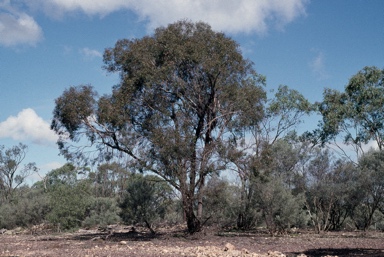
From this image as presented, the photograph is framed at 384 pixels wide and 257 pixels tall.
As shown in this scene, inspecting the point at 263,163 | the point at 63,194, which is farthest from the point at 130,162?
the point at 63,194

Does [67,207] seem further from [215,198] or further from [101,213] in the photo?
[215,198]

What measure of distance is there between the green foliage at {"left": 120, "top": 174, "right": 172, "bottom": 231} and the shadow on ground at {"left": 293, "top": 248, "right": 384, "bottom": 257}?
9.36 metres

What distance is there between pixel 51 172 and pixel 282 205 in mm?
50526

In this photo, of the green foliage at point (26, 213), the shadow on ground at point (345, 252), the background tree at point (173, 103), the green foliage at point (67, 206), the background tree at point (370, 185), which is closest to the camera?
the shadow on ground at point (345, 252)

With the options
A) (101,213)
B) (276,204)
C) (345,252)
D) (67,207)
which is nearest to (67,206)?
Result: (67,207)

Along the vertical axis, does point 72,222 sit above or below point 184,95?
below

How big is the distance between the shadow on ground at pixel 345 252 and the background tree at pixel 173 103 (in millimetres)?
6050

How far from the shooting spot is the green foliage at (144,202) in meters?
22.9

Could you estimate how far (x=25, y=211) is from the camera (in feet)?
114

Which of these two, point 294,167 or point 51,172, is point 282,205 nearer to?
point 294,167

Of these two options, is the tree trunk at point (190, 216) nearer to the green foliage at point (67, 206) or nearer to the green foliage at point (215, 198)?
the green foliage at point (215, 198)

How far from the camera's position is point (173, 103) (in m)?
21.2

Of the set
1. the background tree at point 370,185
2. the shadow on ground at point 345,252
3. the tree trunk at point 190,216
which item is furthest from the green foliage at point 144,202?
the background tree at point 370,185

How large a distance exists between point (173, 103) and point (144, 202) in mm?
5637
